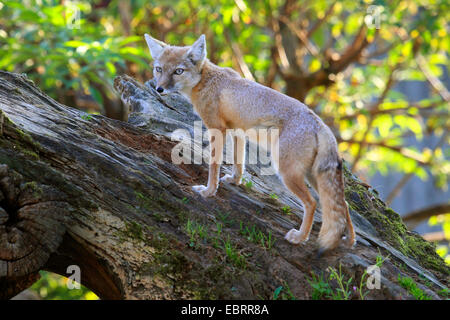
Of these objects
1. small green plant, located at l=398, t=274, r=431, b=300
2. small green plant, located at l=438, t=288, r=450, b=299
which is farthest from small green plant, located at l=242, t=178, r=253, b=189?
small green plant, located at l=438, t=288, r=450, b=299

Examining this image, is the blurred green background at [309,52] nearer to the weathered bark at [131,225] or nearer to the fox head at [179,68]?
the fox head at [179,68]

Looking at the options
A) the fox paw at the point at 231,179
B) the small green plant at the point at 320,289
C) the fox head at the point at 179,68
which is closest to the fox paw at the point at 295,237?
the small green plant at the point at 320,289

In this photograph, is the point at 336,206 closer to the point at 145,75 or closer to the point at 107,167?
the point at 107,167

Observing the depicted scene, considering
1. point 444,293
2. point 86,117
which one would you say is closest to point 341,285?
point 444,293

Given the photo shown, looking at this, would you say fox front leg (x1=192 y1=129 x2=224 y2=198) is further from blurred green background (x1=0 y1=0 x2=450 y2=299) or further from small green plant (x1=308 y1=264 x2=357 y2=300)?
blurred green background (x1=0 y1=0 x2=450 y2=299)

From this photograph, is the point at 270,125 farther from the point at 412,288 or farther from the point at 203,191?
the point at 412,288

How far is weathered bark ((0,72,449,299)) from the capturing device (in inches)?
158

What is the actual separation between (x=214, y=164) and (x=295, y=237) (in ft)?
4.24

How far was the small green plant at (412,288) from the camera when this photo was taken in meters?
4.19

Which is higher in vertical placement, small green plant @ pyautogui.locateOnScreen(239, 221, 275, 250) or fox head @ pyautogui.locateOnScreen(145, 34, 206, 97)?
fox head @ pyautogui.locateOnScreen(145, 34, 206, 97)

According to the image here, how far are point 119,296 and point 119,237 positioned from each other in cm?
57

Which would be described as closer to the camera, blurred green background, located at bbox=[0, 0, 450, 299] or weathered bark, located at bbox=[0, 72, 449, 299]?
weathered bark, located at bbox=[0, 72, 449, 299]
